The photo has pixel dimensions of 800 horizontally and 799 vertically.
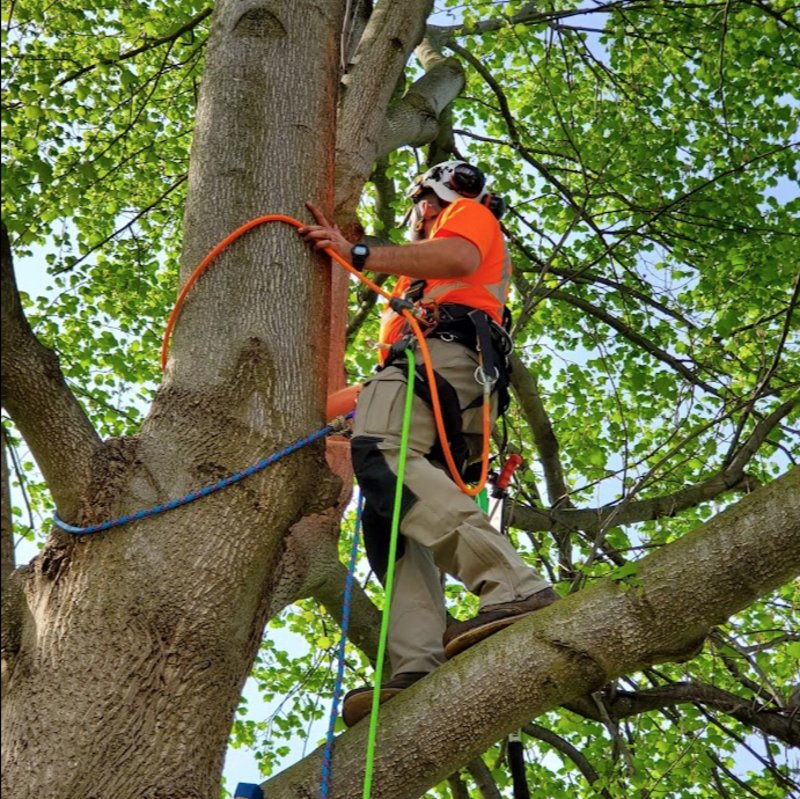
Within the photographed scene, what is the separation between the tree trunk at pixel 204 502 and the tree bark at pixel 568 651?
36 cm

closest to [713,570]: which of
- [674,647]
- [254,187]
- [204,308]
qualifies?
[674,647]

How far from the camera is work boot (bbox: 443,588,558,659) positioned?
9.44ft

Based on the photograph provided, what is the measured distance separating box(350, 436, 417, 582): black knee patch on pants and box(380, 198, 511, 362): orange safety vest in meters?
0.63

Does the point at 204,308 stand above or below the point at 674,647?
above

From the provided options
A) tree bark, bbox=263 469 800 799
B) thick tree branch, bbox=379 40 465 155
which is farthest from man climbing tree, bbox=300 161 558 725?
thick tree branch, bbox=379 40 465 155

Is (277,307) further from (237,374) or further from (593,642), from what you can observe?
(593,642)

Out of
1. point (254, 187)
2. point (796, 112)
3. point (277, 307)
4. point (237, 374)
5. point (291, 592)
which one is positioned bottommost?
point (291, 592)

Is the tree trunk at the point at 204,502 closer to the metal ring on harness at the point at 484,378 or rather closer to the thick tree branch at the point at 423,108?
the metal ring on harness at the point at 484,378

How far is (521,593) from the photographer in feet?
9.82

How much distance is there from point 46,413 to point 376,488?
3.11 feet

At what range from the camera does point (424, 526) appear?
123 inches

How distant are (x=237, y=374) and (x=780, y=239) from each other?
5.33m

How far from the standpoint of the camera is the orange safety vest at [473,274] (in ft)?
11.8

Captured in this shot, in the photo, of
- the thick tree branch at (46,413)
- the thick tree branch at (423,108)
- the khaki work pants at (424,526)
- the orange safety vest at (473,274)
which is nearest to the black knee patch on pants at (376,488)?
the khaki work pants at (424,526)
